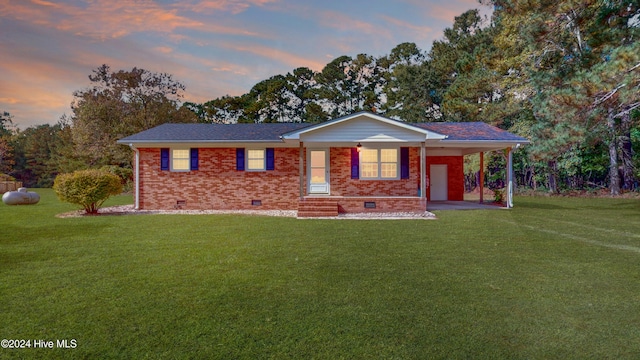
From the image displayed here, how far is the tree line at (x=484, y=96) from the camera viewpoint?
1294 cm

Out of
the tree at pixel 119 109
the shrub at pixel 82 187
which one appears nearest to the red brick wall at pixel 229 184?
the shrub at pixel 82 187

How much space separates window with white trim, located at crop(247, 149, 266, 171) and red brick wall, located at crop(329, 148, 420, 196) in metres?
3.13

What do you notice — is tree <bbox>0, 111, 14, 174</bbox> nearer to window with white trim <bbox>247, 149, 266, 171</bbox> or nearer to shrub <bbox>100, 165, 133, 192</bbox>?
shrub <bbox>100, 165, 133, 192</bbox>

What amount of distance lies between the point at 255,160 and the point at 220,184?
1.91 m

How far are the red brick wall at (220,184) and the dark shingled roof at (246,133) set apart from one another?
2.21ft

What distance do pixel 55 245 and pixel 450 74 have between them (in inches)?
1383

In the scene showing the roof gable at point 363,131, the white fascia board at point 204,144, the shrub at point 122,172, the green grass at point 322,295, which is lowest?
the green grass at point 322,295

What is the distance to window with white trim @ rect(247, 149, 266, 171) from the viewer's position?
16266 mm

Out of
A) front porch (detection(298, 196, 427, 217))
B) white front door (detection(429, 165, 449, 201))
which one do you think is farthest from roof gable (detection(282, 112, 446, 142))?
white front door (detection(429, 165, 449, 201))

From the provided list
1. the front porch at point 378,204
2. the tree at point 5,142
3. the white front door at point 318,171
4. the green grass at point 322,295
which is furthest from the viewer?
the tree at point 5,142

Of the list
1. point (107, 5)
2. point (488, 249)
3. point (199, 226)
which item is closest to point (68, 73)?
point (107, 5)

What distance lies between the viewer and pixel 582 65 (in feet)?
51.0

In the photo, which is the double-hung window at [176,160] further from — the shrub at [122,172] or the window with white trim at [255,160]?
the shrub at [122,172]

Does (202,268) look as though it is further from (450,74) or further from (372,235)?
(450,74)
